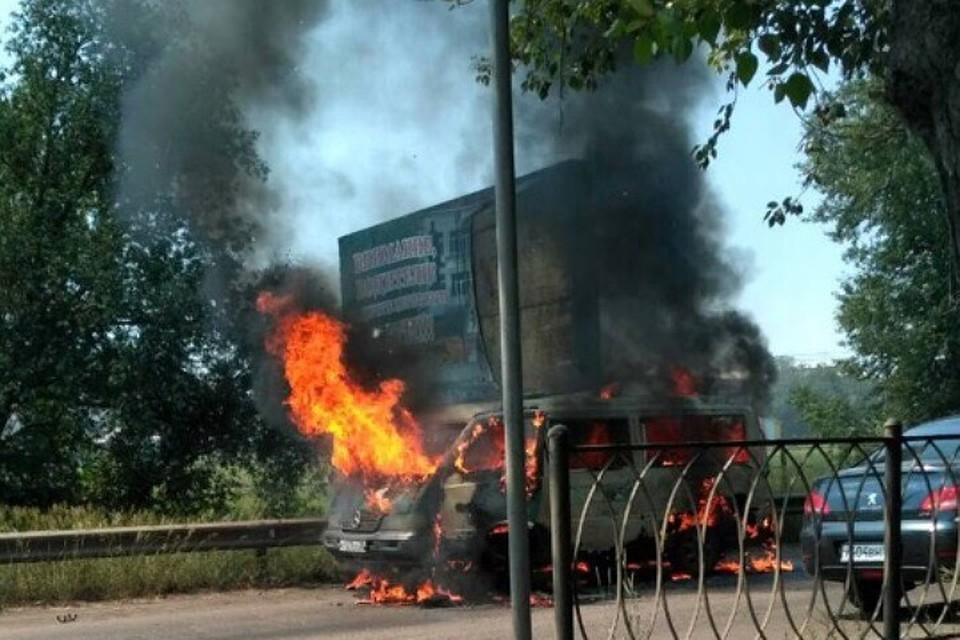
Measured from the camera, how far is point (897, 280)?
2433 cm

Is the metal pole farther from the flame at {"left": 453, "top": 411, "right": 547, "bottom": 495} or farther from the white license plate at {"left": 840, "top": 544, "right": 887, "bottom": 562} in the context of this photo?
the flame at {"left": 453, "top": 411, "right": 547, "bottom": 495}

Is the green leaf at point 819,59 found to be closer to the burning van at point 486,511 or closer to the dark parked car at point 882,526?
the dark parked car at point 882,526

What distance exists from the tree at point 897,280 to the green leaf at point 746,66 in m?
16.3

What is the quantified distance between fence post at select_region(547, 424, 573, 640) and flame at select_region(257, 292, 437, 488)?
6.46 m

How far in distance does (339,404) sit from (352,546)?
7.14 ft

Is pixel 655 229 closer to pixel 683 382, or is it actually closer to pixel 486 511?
pixel 683 382

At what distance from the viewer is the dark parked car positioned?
21.9 ft

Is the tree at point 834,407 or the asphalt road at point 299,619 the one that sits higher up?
the tree at point 834,407

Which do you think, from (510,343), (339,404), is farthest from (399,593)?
(510,343)

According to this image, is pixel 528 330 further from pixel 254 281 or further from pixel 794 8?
pixel 794 8

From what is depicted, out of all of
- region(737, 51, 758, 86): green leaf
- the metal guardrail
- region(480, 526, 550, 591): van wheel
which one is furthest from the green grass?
region(737, 51, 758, 86): green leaf

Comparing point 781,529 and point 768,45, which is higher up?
point 768,45

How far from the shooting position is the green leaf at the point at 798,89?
572 cm

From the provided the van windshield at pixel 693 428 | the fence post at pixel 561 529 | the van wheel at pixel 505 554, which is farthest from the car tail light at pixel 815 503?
the van windshield at pixel 693 428
